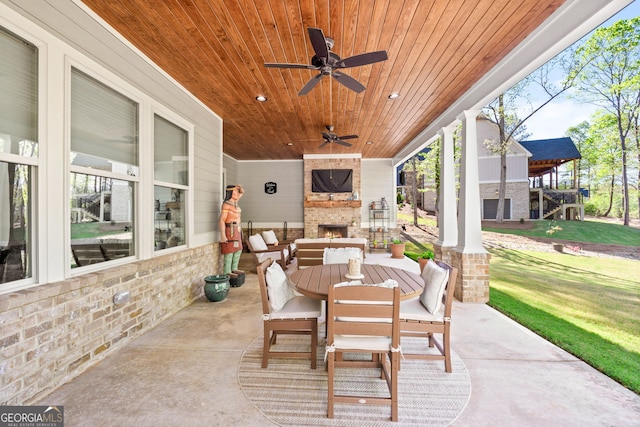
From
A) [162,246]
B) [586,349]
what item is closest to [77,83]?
[162,246]

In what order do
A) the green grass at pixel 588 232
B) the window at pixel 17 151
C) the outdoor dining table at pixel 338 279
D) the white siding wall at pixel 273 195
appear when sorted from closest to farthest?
the window at pixel 17 151, the outdoor dining table at pixel 338 279, the green grass at pixel 588 232, the white siding wall at pixel 273 195

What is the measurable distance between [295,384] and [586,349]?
294 cm

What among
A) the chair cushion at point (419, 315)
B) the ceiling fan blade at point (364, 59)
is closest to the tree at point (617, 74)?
the ceiling fan blade at point (364, 59)

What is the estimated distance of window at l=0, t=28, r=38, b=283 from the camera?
5.88 ft

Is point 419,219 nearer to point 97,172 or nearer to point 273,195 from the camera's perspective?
point 273,195

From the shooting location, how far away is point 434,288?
2.32 m

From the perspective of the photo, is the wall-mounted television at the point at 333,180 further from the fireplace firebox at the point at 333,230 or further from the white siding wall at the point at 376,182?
the fireplace firebox at the point at 333,230

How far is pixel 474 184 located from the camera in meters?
3.99

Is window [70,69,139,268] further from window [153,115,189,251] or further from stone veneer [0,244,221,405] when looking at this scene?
window [153,115,189,251]

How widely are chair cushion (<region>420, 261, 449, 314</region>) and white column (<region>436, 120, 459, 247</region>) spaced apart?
102 inches

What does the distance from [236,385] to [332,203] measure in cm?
664

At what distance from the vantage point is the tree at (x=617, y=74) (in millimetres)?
5586

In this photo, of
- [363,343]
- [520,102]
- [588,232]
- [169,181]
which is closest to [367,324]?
[363,343]

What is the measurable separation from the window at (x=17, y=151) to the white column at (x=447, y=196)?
17.5ft
